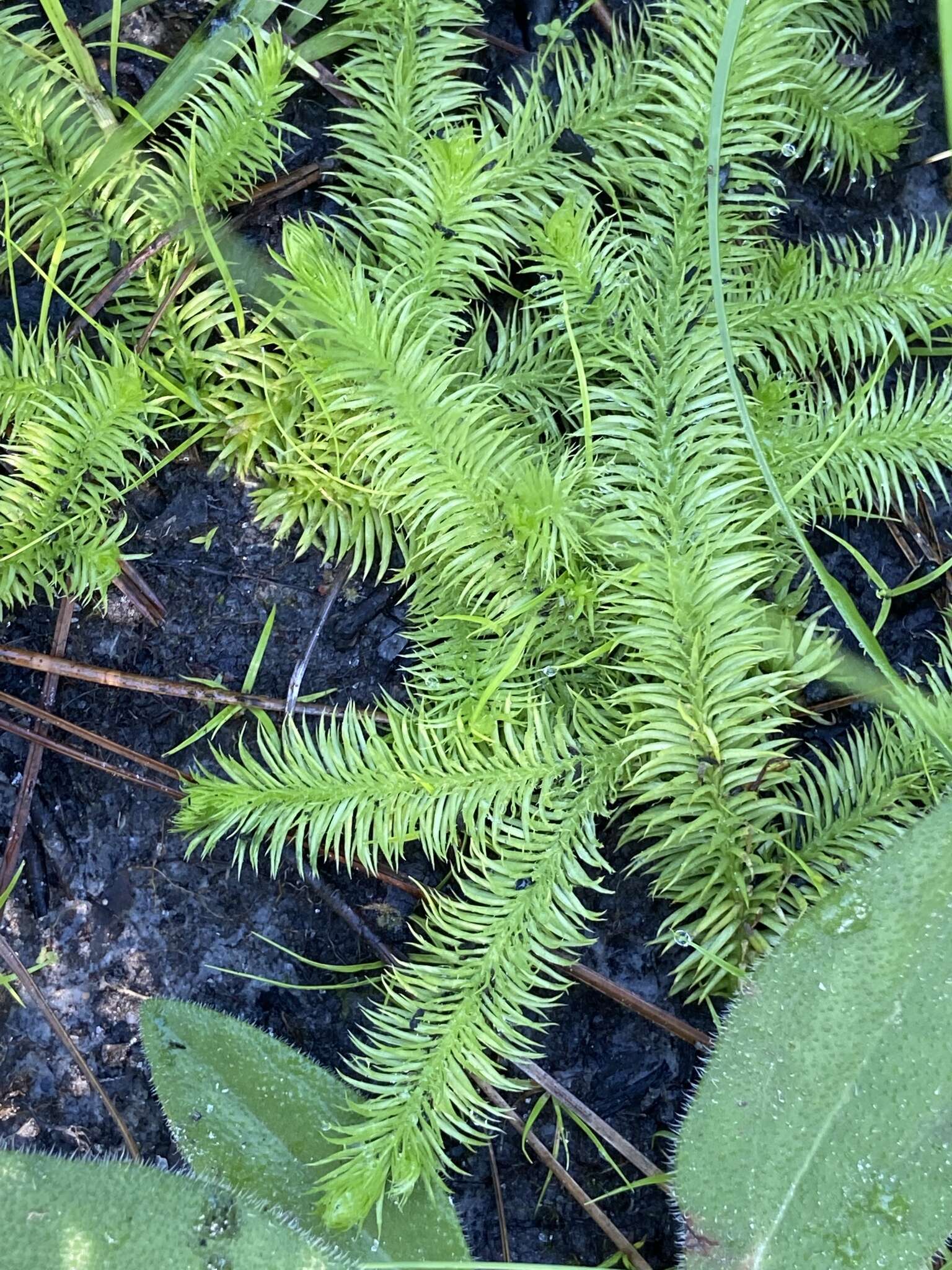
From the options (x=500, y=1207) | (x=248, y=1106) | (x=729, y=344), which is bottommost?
(x=500, y=1207)

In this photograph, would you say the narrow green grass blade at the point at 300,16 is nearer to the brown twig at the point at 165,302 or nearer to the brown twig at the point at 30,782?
the brown twig at the point at 165,302

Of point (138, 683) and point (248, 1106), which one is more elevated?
point (138, 683)

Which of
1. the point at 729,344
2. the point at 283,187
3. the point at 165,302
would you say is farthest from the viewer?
the point at 283,187

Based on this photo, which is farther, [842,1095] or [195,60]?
[195,60]

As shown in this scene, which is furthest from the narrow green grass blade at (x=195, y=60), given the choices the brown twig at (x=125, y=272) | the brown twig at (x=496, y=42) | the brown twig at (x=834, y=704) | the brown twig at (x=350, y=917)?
the brown twig at (x=834, y=704)

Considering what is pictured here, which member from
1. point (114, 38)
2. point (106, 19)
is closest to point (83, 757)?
point (114, 38)

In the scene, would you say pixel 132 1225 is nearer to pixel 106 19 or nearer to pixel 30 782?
pixel 30 782

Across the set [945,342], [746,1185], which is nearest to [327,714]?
[746,1185]

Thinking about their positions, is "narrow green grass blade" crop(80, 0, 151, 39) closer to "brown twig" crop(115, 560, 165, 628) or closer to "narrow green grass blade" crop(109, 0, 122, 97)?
"narrow green grass blade" crop(109, 0, 122, 97)
